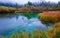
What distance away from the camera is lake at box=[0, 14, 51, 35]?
6.26 feet

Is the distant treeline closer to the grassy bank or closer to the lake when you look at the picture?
the lake

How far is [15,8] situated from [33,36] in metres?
0.55

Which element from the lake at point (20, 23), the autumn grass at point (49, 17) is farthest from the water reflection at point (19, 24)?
the autumn grass at point (49, 17)

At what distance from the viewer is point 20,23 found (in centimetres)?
195

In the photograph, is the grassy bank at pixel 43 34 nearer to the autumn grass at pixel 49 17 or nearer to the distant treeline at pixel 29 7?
the autumn grass at pixel 49 17

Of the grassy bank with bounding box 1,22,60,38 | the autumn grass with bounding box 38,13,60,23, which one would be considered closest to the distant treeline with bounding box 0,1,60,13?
the autumn grass with bounding box 38,13,60,23

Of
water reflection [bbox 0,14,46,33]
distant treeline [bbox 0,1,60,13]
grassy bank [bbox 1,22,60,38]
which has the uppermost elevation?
distant treeline [bbox 0,1,60,13]

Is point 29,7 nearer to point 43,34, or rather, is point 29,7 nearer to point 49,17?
point 49,17

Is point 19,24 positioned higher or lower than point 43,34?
higher

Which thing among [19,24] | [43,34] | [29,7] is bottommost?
[43,34]

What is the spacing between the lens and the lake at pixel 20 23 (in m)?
1.91

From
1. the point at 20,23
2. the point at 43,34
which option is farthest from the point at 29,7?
the point at 43,34

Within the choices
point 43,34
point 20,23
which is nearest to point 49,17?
point 43,34

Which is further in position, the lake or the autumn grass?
the autumn grass
